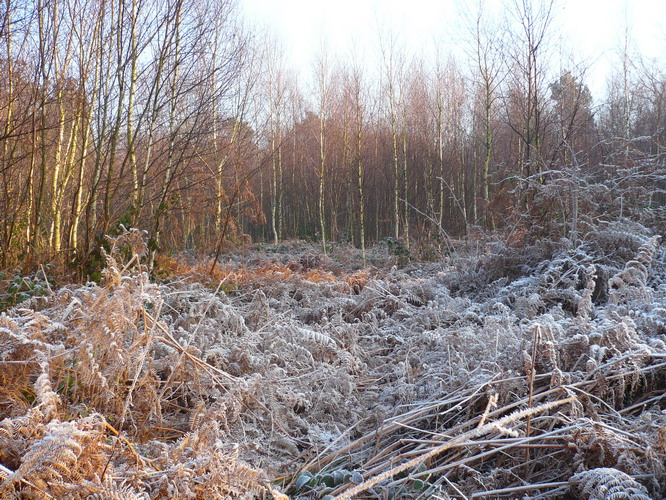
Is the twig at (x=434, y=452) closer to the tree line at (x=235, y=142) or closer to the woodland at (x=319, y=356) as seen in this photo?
the woodland at (x=319, y=356)

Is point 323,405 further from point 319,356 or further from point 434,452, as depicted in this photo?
point 434,452

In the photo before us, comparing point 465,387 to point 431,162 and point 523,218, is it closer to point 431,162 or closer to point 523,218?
point 523,218

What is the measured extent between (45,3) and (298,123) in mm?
17252

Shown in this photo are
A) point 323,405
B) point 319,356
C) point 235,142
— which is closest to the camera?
point 323,405

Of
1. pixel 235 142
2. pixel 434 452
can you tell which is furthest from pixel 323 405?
pixel 235 142

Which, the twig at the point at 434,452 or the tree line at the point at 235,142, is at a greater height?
the tree line at the point at 235,142

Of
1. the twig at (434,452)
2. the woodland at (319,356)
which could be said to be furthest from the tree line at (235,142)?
the twig at (434,452)

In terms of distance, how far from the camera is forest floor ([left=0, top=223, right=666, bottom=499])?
5.60 feet

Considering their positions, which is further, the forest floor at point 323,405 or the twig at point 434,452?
the forest floor at point 323,405

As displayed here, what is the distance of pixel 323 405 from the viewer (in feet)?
9.56

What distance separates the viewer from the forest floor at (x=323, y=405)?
5.60ft

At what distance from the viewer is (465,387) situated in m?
2.62

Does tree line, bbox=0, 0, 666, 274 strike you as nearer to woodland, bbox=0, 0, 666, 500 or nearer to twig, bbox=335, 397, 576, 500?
woodland, bbox=0, 0, 666, 500

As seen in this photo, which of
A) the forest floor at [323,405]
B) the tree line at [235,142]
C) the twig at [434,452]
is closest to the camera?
the twig at [434,452]
